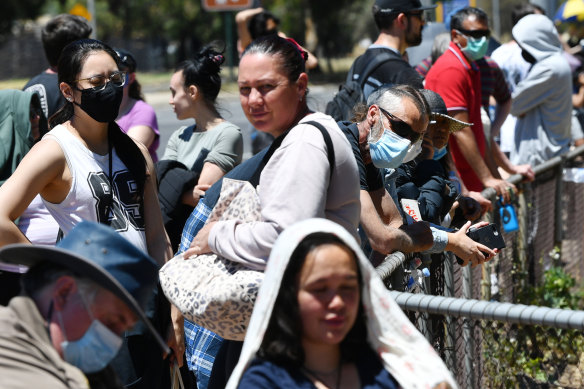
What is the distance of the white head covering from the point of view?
2.45m

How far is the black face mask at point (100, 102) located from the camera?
11.5 ft

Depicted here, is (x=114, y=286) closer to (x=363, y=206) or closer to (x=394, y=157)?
(x=363, y=206)

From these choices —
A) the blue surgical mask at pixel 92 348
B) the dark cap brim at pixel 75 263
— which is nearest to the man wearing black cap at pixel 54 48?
the dark cap brim at pixel 75 263

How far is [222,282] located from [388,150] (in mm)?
1181

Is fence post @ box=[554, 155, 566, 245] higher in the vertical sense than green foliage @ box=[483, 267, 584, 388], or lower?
lower

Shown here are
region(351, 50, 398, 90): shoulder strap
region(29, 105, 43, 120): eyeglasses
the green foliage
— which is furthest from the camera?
region(351, 50, 398, 90): shoulder strap

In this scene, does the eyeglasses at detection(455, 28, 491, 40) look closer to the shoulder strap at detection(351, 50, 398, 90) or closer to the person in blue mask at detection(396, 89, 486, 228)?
the shoulder strap at detection(351, 50, 398, 90)

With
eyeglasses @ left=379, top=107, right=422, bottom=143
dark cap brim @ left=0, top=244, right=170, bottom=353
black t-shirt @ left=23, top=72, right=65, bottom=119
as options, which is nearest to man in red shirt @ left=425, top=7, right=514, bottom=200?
eyeglasses @ left=379, top=107, right=422, bottom=143

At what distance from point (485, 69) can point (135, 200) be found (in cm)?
388

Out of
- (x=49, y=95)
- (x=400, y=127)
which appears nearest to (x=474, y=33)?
(x=400, y=127)

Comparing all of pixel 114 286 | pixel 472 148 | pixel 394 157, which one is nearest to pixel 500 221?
pixel 472 148

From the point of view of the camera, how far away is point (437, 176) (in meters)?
4.68

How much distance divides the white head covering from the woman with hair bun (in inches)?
87.5

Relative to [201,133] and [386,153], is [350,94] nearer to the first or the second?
[201,133]
